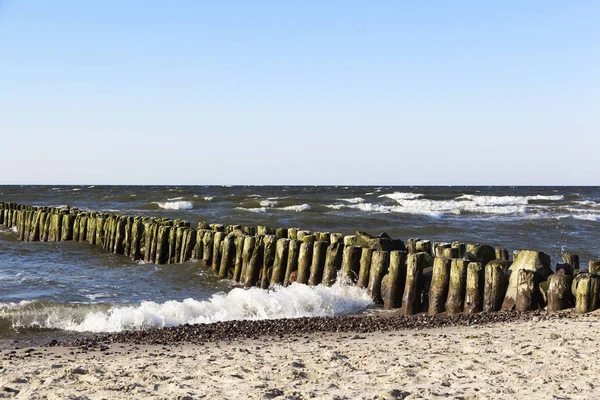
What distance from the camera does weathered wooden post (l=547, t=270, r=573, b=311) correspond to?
27.1 ft

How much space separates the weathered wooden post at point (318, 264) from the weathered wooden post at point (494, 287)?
9.72ft

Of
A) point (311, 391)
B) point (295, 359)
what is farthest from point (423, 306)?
point (311, 391)

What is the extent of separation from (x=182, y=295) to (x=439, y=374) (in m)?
6.52

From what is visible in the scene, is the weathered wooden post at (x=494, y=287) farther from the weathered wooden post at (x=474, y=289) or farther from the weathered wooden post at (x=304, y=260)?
the weathered wooden post at (x=304, y=260)

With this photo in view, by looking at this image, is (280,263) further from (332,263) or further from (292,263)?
(332,263)

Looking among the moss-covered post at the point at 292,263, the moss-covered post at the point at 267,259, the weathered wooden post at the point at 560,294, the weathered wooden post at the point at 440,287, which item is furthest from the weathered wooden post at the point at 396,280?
the moss-covered post at the point at 267,259

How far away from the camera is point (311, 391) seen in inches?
199

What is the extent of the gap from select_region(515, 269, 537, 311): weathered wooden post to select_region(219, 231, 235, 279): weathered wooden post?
5768 millimetres

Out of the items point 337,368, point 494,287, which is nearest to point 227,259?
point 494,287

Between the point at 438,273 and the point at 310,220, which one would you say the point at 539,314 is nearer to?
the point at 438,273

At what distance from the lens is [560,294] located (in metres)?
8.25

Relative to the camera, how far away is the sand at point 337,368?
5043 mm

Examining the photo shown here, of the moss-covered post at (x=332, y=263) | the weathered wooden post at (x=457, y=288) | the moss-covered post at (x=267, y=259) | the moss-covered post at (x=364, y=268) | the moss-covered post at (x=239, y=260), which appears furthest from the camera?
the moss-covered post at (x=239, y=260)

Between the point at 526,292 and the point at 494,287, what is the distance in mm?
398
